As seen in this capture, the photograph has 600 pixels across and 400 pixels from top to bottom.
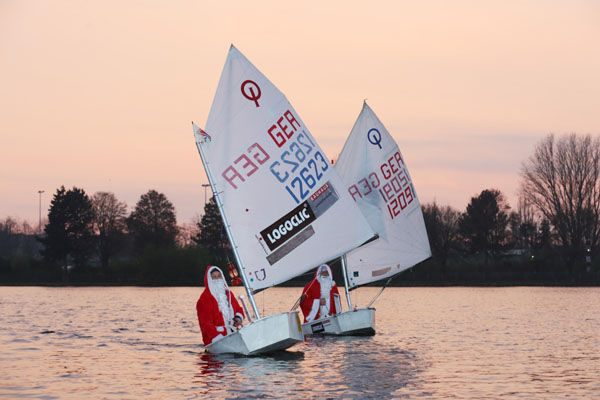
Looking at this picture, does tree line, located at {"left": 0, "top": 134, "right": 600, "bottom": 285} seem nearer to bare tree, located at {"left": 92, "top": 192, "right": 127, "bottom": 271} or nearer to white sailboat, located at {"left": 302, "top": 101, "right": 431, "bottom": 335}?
bare tree, located at {"left": 92, "top": 192, "right": 127, "bottom": 271}

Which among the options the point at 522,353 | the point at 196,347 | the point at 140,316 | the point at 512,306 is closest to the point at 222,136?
the point at 196,347

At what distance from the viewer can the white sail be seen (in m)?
35.2

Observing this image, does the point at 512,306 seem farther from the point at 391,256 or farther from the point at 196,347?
the point at 196,347

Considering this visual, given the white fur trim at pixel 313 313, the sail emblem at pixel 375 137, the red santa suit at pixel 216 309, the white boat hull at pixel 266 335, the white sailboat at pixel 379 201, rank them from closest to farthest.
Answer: the white boat hull at pixel 266 335 → the red santa suit at pixel 216 309 → the white fur trim at pixel 313 313 → the white sailboat at pixel 379 201 → the sail emblem at pixel 375 137

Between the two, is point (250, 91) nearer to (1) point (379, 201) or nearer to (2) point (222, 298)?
(2) point (222, 298)

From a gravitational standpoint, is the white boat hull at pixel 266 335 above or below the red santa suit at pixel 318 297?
below

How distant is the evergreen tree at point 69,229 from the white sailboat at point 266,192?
320 ft

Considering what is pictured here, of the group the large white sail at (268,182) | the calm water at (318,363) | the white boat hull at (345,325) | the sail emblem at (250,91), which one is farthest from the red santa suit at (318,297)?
the sail emblem at (250,91)

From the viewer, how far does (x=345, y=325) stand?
3134 centimetres

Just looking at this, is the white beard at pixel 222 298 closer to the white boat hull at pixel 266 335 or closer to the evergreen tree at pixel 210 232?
the white boat hull at pixel 266 335

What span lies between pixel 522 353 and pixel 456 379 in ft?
23.3

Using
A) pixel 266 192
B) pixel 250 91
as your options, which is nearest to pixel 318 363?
pixel 266 192

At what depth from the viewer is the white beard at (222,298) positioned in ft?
76.4

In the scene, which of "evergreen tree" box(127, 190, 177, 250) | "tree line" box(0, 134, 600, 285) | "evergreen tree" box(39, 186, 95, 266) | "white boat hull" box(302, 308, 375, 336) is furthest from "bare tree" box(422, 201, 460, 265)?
"white boat hull" box(302, 308, 375, 336)
